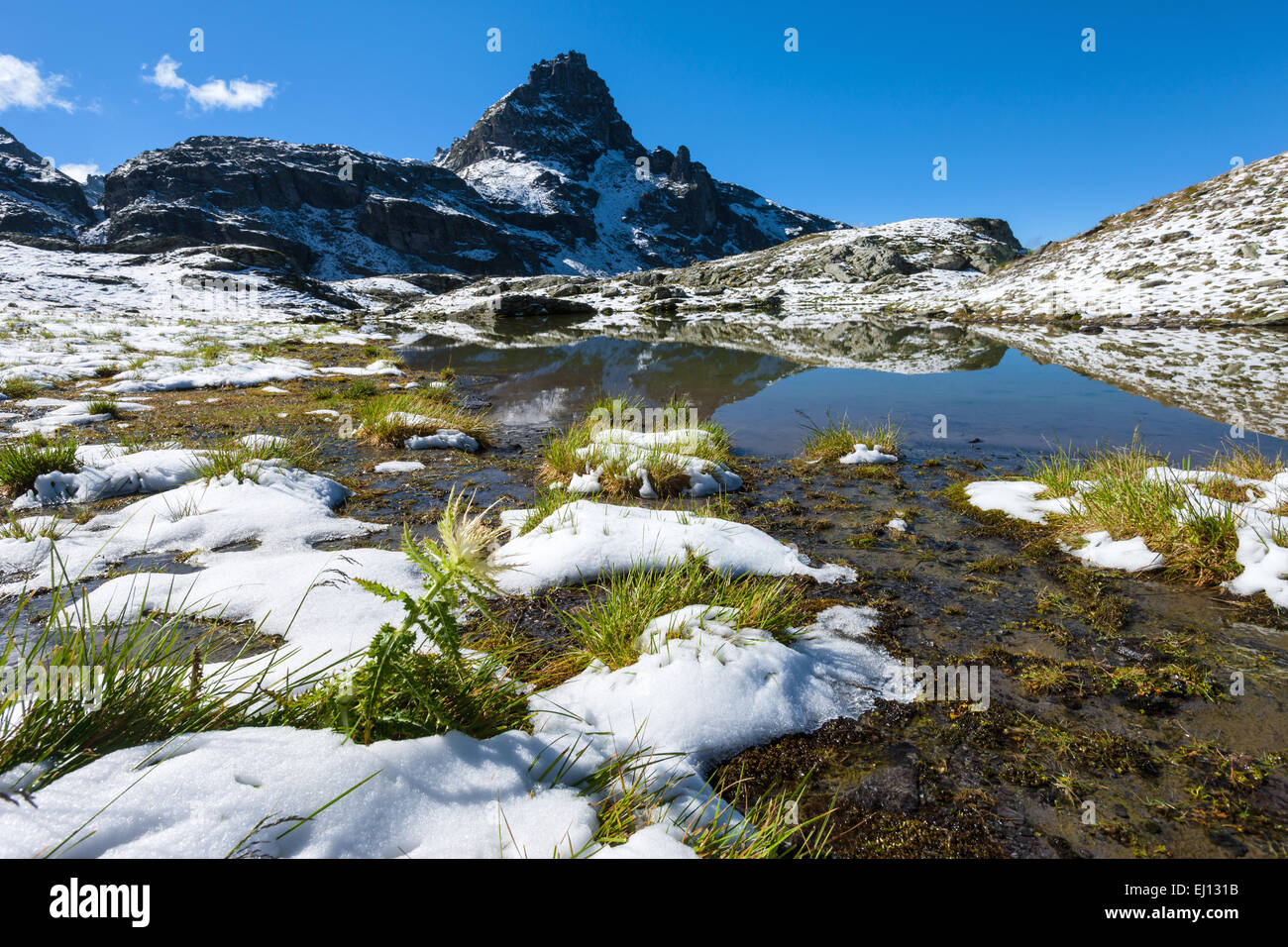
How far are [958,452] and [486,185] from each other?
210 m

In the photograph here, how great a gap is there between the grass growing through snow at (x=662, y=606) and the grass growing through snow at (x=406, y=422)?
5087mm

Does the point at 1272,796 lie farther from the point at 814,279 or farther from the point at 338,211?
the point at 338,211

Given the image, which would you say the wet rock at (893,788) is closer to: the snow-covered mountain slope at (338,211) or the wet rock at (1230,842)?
the wet rock at (1230,842)

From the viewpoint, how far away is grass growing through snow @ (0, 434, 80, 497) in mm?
4594

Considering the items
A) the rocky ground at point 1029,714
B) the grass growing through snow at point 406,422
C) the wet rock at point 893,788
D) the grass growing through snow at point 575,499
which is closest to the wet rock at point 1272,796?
the rocky ground at point 1029,714

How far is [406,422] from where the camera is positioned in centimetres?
749

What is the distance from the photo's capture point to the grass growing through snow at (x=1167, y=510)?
359cm

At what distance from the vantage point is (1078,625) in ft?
10.6

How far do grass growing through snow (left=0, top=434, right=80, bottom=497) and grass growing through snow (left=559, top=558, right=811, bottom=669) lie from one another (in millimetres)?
5234

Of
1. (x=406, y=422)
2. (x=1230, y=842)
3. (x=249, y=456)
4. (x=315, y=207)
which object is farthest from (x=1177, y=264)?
(x=315, y=207)

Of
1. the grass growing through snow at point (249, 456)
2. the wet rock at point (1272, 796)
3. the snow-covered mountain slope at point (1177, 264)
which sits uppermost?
the snow-covered mountain slope at point (1177, 264)

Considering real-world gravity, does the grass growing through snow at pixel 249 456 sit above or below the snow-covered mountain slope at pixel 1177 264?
below
